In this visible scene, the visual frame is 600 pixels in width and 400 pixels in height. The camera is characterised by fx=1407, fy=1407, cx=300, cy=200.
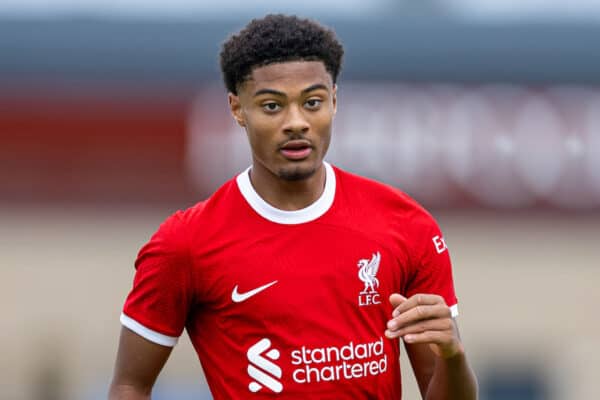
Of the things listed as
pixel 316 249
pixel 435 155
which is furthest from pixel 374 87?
pixel 316 249

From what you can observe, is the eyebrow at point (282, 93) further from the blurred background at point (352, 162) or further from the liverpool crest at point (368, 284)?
the blurred background at point (352, 162)

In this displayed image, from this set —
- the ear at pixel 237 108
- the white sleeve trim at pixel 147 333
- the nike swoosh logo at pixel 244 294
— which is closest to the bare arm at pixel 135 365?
the white sleeve trim at pixel 147 333

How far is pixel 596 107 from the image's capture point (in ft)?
45.9

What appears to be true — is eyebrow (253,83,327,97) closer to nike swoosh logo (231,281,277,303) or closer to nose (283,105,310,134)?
nose (283,105,310,134)

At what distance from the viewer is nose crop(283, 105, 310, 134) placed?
470 cm

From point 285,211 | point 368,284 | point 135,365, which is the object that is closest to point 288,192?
point 285,211

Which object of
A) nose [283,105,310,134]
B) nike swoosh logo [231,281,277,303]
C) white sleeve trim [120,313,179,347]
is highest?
nose [283,105,310,134]

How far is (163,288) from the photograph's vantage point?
190 inches

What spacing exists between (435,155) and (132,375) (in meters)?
9.29

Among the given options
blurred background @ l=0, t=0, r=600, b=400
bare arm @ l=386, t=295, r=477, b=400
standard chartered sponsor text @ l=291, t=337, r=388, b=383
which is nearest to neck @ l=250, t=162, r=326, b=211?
standard chartered sponsor text @ l=291, t=337, r=388, b=383

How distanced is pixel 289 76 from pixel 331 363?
984 millimetres

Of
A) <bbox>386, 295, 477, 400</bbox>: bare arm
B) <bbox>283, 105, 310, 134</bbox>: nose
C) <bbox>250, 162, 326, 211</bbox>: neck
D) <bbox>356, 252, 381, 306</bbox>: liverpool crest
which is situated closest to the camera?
<bbox>386, 295, 477, 400</bbox>: bare arm

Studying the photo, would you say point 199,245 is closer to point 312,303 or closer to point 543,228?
point 312,303

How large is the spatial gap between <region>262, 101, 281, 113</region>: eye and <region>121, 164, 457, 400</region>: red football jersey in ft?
1.14
